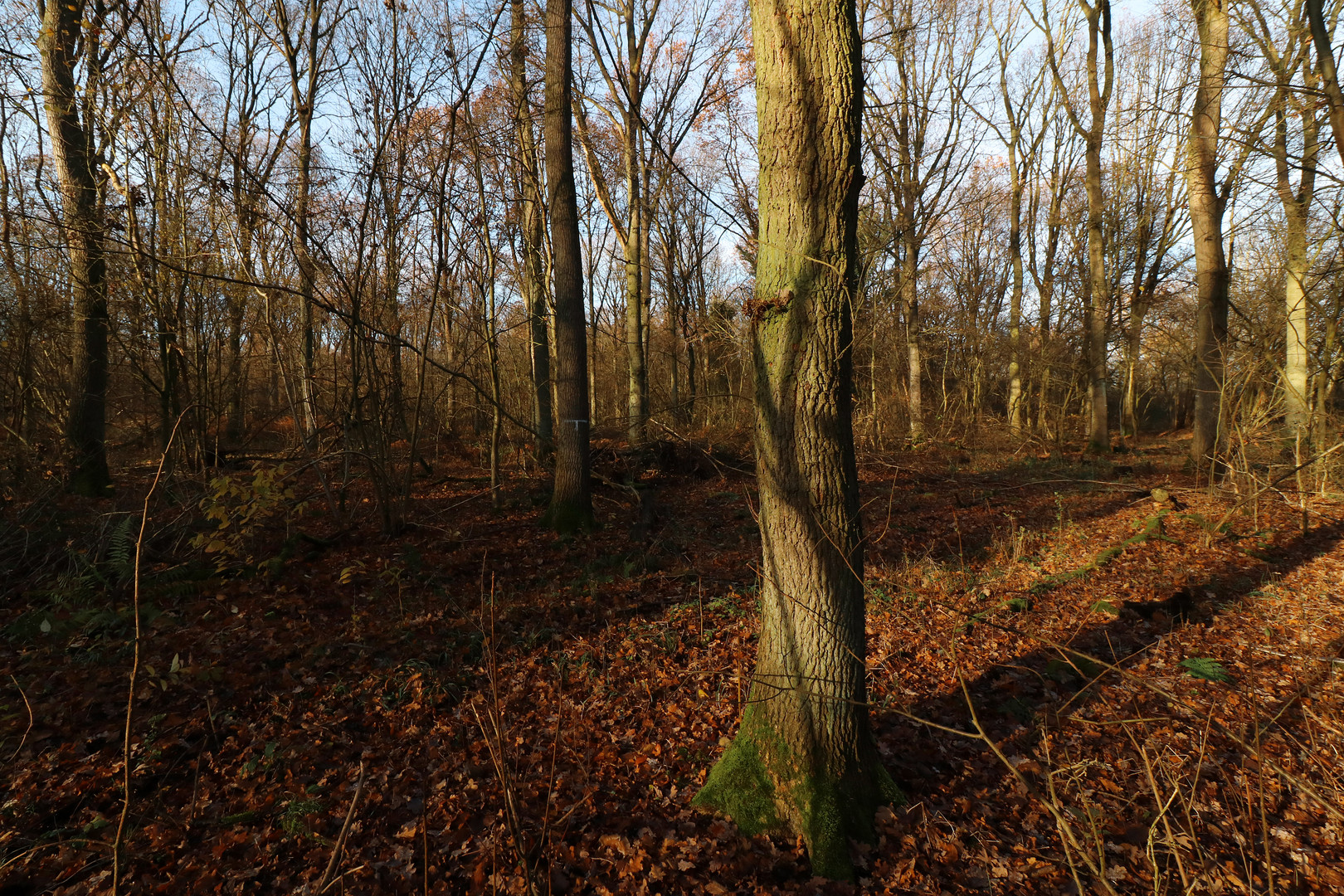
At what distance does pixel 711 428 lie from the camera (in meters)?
15.7

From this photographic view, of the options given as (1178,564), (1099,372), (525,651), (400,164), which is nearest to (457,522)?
(525,651)

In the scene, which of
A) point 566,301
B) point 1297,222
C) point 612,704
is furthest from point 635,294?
point 1297,222

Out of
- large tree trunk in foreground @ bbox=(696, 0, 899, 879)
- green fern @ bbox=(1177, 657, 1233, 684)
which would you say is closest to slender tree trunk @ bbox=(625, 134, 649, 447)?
green fern @ bbox=(1177, 657, 1233, 684)

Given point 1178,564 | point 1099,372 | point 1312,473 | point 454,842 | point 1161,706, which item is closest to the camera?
point 454,842

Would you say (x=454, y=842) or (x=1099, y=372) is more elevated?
(x=1099, y=372)

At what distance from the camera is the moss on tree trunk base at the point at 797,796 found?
108 inches

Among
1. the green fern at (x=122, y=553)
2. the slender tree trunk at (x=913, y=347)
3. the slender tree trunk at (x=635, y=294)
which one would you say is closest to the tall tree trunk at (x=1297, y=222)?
the slender tree trunk at (x=913, y=347)

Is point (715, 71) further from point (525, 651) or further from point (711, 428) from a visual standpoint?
point (525, 651)

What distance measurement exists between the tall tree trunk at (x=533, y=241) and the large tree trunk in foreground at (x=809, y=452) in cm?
664

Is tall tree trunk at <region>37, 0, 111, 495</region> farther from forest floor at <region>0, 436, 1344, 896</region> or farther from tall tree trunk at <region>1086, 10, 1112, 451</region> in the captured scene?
tall tree trunk at <region>1086, 10, 1112, 451</region>

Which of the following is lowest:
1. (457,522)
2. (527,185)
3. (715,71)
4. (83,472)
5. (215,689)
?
(215,689)

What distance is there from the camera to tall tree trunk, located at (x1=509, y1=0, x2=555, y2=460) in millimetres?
9078

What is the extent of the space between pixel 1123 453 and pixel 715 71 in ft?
44.3

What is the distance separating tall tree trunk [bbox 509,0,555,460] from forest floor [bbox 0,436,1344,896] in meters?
4.33
